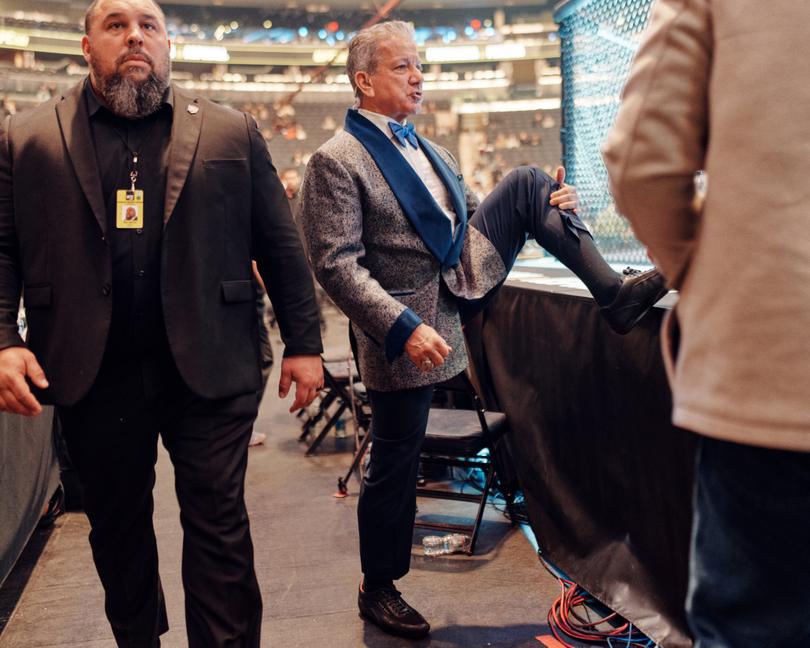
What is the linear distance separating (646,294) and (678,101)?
122 centimetres

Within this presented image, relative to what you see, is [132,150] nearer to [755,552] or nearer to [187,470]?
[187,470]

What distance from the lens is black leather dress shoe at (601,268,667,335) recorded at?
6.73ft

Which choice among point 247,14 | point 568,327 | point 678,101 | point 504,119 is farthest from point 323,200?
point 247,14

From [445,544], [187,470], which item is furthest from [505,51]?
[187,470]

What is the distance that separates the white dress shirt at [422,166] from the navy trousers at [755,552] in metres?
1.31

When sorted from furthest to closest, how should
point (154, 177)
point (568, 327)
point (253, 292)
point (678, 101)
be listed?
point (568, 327) < point (253, 292) < point (154, 177) < point (678, 101)

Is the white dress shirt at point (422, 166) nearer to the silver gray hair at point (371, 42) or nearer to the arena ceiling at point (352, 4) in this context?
the silver gray hair at point (371, 42)

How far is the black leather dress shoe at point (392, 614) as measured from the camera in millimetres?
2184

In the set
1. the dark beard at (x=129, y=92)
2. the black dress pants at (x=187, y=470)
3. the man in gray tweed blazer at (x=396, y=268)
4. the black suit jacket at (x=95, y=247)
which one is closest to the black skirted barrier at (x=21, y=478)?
the black dress pants at (x=187, y=470)

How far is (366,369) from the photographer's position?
2141 mm

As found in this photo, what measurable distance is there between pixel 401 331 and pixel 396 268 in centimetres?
26

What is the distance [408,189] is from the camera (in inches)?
80.7

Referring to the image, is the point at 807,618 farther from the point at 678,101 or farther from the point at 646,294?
the point at 646,294

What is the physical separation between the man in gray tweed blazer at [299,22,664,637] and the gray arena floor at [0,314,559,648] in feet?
0.56
